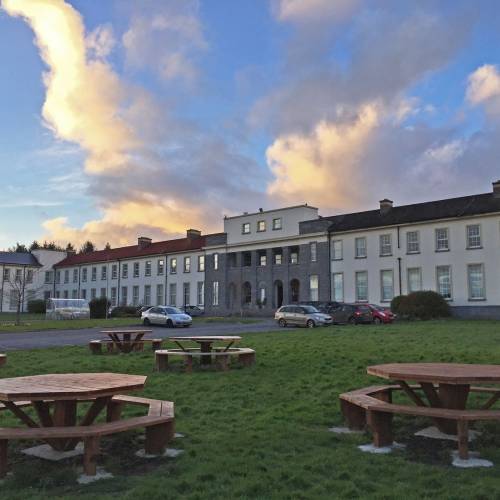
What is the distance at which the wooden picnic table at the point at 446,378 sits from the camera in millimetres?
6094

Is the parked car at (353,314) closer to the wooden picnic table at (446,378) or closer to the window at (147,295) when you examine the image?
the wooden picnic table at (446,378)

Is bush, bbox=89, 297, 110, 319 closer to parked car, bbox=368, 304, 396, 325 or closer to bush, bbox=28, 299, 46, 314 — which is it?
bush, bbox=28, 299, 46, 314

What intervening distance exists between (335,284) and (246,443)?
41.6m

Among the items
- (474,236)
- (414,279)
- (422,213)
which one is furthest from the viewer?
(422,213)

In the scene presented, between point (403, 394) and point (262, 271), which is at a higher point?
point (262, 271)

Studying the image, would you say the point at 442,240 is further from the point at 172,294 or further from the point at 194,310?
the point at 172,294

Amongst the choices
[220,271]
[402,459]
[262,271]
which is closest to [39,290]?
[220,271]

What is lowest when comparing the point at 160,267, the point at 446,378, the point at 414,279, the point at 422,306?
the point at 446,378

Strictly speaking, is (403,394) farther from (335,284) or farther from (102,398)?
(335,284)

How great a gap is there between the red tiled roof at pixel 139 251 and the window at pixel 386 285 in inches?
911

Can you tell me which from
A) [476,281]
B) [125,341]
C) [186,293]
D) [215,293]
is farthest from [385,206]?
[125,341]

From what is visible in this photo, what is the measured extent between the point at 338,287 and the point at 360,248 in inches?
154

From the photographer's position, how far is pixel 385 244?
146 ft

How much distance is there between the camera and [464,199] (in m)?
42.2
